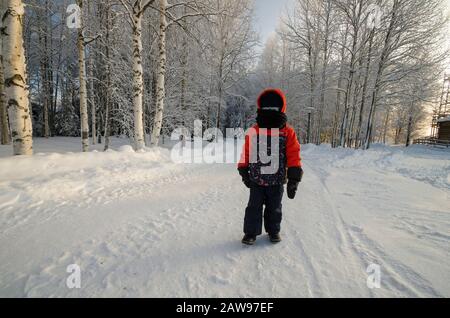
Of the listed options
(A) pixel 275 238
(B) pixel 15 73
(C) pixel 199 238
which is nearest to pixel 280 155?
(A) pixel 275 238

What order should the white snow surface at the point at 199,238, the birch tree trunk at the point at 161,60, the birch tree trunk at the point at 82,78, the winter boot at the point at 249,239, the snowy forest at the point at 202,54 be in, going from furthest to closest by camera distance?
1. the snowy forest at the point at 202,54
2. the birch tree trunk at the point at 82,78
3. the birch tree trunk at the point at 161,60
4. the winter boot at the point at 249,239
5. the white snow surface at the point at 199,238

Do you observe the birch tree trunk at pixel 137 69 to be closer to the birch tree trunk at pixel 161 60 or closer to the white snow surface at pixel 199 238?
the birch tree trunk at pixel 161 60

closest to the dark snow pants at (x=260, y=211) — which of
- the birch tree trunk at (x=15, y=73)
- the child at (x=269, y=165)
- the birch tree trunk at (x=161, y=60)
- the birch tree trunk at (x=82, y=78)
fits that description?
the child at (x=269, y=165)

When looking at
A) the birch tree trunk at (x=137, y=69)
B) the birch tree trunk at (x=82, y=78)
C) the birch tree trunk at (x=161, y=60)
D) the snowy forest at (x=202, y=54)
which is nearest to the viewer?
the birch tree trunk at (x=137, y=69)

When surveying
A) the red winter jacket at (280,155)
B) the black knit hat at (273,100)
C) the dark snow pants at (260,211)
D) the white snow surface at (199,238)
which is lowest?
the white snow surface at (199,238)

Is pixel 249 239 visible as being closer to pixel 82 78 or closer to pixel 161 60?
pixel 161 60

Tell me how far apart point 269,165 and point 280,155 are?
19 centimetres

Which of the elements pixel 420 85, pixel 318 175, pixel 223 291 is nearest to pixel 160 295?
pixel 223 291

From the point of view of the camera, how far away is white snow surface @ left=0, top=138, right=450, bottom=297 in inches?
80.2

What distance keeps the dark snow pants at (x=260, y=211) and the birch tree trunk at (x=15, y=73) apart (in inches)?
208

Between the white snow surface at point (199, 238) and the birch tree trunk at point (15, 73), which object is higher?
the birch tree trunk at point (15, 73)

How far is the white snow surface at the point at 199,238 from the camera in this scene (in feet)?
6.68

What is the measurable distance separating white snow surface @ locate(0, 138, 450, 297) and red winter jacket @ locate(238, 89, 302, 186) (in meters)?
0.80

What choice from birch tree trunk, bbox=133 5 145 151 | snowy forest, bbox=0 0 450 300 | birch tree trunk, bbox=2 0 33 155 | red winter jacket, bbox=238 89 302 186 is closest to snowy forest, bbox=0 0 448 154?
birch tree trunk, bbox=133 5 145 151
